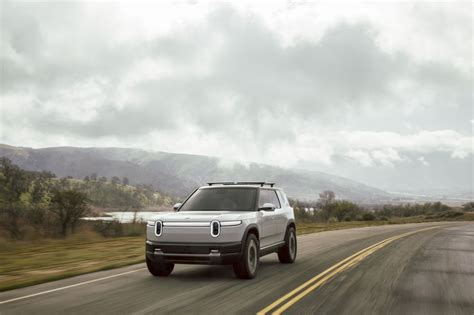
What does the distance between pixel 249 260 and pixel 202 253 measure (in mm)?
1073

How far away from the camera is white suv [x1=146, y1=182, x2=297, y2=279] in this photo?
884 cm

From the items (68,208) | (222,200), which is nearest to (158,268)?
(222,200)

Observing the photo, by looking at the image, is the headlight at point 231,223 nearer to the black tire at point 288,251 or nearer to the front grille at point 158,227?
the front grille at point 158,227

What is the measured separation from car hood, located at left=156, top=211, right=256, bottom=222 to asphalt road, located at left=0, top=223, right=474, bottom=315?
3.95 feet

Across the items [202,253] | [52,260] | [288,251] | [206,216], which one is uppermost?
[206,216]

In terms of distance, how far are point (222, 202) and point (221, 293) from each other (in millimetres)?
2896

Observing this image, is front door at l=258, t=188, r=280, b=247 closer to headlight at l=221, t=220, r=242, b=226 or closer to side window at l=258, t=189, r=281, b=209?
side window at l=258, t=189, r=281, b=209

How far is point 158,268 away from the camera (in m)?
9.68

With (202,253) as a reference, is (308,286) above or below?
below

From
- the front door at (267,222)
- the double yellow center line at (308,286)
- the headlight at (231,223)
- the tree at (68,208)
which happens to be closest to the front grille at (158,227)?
the headlight at (231,223)

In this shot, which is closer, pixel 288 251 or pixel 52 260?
pixel 288 251

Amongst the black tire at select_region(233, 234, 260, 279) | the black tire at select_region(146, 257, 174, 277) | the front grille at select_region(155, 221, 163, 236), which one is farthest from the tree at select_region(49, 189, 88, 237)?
the black tire at select_region(233, 234, 260, 279)

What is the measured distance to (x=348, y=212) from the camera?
3051 inches

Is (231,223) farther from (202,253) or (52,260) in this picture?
(52,260)
